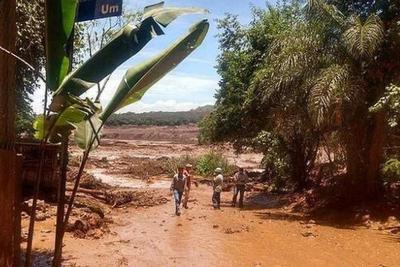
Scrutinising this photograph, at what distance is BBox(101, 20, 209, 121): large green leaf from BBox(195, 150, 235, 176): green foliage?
956 inches

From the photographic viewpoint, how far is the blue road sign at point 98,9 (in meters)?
4.11

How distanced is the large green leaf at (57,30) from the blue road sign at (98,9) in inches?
6.8

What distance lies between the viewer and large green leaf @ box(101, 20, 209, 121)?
4258 millimetres

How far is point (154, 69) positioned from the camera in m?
4.28

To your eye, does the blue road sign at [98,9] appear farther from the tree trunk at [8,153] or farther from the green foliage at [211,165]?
the green foliage at [211,165]

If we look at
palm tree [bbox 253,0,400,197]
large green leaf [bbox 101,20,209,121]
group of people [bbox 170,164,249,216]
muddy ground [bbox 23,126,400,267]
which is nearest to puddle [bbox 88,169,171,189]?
muddy ground [bbox 23,126,400,267]

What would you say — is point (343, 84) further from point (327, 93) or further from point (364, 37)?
point (364, 37)

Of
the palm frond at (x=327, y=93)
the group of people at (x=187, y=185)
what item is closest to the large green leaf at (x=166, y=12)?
the palm frond at (x=327, y=93)

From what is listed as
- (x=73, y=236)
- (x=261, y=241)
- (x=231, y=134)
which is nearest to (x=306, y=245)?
(x=261, y=241)

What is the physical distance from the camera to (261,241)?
11.7m

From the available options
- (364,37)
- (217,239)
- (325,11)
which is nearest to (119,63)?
(217,239)

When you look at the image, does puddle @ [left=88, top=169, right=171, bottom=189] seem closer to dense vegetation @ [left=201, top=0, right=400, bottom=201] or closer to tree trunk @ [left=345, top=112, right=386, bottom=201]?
dense vegetation @ [left=201, top=0, right=400, bottom=201]

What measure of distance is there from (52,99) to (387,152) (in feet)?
43.2

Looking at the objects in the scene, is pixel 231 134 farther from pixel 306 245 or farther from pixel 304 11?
pixel 306 245
